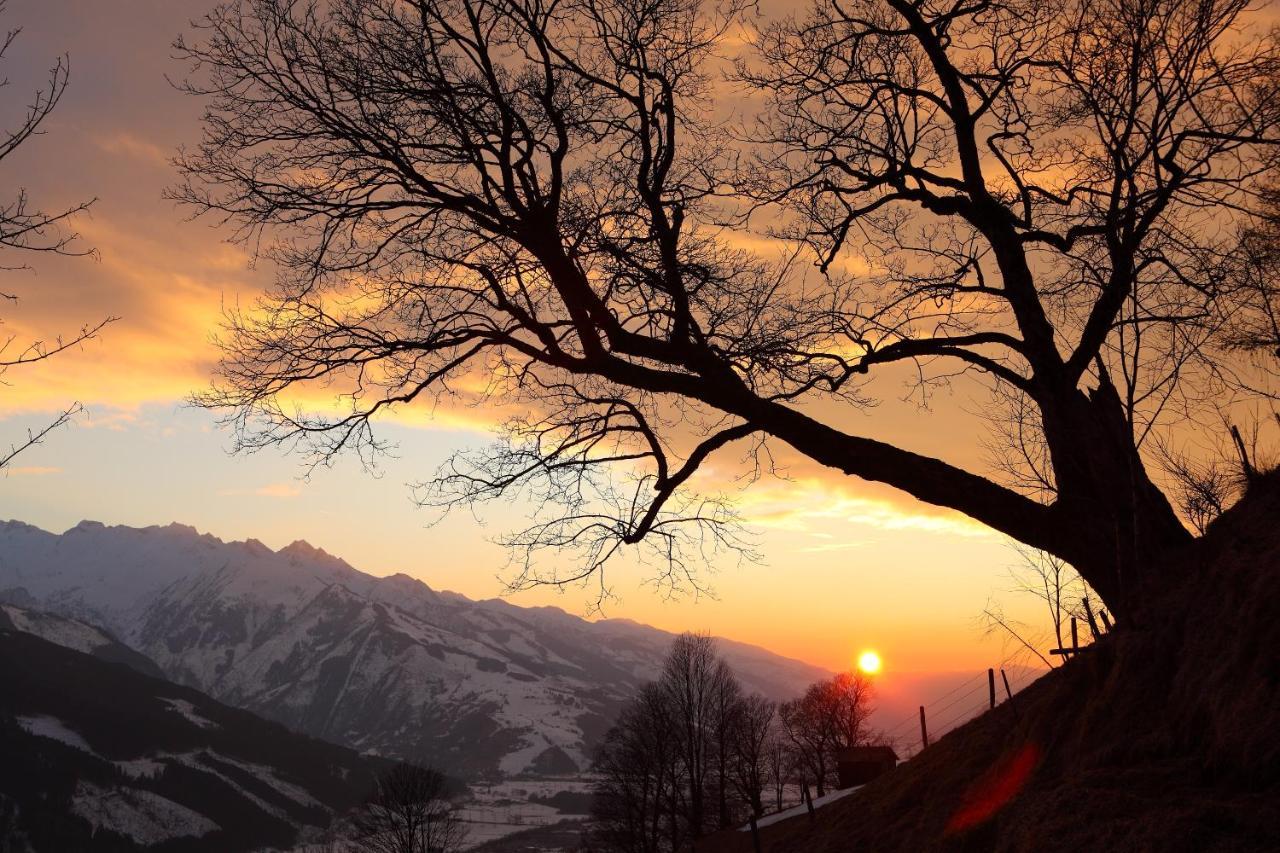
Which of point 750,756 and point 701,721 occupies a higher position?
point 701,721

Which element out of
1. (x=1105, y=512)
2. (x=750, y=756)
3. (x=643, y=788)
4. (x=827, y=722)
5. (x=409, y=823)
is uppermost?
(x=1105, y=512)

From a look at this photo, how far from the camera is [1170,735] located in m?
6.55

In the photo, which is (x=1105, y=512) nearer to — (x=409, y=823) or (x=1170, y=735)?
(x=1170, y=735)

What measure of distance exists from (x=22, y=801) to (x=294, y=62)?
24190 centimetres

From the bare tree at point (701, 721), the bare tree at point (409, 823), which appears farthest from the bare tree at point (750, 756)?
the bare tree at point (409, 823)

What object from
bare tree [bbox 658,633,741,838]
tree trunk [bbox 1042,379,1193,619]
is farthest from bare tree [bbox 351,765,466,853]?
tree trunk [bbox 1042,379,1193,619]

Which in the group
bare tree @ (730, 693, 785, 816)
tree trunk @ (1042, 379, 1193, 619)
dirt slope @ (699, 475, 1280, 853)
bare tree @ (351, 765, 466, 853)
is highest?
tree trunk @ (1042, 379, 1193, 619)

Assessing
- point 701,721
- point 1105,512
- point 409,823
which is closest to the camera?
point 1105,512

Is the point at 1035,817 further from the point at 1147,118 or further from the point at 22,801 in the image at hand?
the point at 22,801

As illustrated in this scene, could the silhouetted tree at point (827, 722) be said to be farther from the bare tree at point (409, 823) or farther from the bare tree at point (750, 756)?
the bare tree at point (409, 823)

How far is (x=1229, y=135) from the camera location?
7.60 m

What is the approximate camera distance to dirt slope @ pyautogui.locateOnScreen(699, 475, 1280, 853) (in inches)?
214

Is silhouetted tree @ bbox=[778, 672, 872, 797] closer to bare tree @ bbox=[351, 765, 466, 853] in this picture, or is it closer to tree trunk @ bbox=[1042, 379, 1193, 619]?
bare tree @ bbox=[351, 765, 466, 853]

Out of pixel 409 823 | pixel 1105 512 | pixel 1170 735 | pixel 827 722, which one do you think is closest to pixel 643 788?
pixel 409 823
